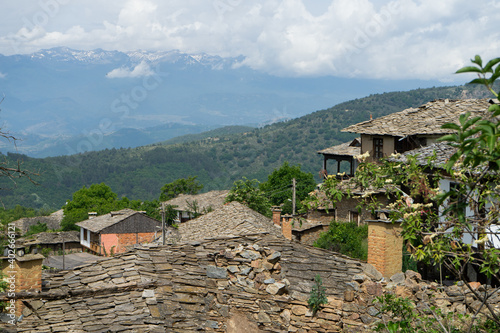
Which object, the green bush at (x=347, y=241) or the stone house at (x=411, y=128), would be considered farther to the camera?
the stone house at (x=411, y=128)

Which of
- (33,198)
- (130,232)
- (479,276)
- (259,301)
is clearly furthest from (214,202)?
(33,198)

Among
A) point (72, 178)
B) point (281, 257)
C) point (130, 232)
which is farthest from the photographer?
point (72, 178)

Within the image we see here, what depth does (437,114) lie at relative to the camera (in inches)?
A: 1000

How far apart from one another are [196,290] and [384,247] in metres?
4.38

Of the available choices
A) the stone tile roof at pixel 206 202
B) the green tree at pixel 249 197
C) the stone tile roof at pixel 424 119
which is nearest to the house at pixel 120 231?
the stone tile roof at pixel 206 202

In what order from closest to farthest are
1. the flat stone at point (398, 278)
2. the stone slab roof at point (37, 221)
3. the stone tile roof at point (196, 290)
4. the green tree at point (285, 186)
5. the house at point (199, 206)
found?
1. the stone tile roof at point (196, 290)
2. the flat stone at point (398, 278)
3. the house at point (199, 206)
4. the green tree at point (285, 186)
5. the stone slab roof at point (37, 221)

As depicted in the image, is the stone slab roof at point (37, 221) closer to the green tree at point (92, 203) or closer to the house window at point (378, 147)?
the green tree at point (92, 203)

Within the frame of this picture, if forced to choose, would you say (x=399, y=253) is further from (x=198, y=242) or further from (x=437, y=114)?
(x=437, y=114)

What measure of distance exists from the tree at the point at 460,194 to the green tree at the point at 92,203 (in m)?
68.4

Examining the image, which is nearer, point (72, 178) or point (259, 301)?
point (259, 301)

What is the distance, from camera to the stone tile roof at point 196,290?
7945 millimetres

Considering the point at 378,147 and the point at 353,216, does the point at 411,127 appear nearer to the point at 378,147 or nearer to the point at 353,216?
the point at 378,147

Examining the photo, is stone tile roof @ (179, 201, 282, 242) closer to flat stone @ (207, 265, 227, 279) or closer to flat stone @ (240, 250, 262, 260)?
flat stone @ (240, 250, 262, 260)

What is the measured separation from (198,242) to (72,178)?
13407cm
